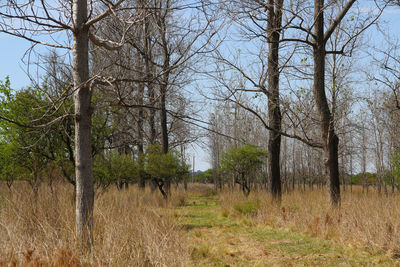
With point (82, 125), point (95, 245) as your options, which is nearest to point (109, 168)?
point (82, 125)

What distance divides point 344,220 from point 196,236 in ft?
9.77

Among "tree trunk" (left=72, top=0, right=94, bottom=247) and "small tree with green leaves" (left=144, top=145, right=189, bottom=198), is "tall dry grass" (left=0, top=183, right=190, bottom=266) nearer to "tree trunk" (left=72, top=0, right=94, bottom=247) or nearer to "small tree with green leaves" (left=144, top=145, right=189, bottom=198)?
"tree trunk" (left=72, top=0, right=94, bottom=247)

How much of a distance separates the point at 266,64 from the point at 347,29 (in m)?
2.17

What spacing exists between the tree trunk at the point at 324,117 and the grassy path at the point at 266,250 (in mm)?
1648

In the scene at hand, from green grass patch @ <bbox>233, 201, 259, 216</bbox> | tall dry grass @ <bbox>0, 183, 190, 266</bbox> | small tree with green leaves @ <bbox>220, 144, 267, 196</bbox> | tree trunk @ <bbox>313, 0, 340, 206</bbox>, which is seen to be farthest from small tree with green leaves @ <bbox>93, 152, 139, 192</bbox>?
tree trunk @ <bbox>313, 0, 340, 206</bbox>

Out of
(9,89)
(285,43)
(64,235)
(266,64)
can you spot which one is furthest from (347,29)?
(9,89)

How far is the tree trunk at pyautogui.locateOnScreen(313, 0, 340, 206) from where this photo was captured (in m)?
7.85

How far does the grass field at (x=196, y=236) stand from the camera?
148 inches

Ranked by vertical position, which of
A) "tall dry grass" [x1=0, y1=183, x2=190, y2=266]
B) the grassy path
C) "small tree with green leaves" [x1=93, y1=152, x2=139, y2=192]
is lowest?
the grassy path

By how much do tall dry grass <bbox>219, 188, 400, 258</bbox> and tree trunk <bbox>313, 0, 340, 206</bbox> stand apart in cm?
53

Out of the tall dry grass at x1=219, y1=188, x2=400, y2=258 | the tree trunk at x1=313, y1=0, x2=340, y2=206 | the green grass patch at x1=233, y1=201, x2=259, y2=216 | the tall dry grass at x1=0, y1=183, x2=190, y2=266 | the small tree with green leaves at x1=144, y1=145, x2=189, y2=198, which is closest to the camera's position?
the tall dry grass at x1=0, y1=183, x2=190, y2=266

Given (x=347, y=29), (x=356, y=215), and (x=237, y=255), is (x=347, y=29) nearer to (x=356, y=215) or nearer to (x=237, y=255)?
(x=356, y=215)

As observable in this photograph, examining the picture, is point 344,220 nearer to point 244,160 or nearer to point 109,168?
point 109,168

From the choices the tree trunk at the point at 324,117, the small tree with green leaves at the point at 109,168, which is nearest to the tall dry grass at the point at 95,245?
the small tree with green leaves at the point at 109,168
